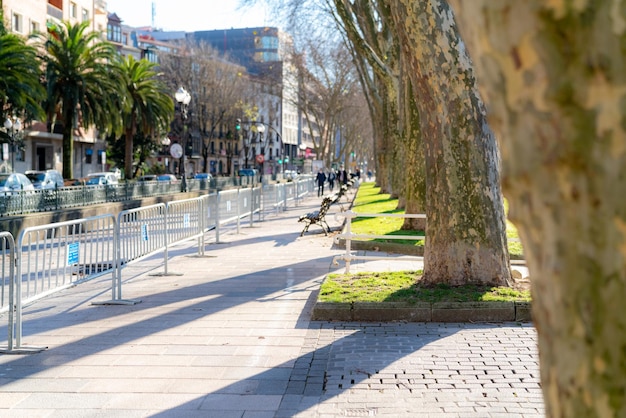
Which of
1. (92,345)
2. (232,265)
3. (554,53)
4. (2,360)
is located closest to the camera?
(554,53)

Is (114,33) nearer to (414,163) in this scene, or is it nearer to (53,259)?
(414,163)

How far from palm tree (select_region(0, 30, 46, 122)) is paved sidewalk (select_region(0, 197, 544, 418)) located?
23122mm

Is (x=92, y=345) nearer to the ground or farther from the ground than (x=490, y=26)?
nearer to the ground

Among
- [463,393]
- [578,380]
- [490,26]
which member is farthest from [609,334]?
[463,393]

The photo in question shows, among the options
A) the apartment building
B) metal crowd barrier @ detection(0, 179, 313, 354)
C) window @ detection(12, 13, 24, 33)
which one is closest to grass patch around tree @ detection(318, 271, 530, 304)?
metal crowd barrier @ detection(0, 179, 313, 354)

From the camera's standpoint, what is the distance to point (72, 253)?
8297 mm

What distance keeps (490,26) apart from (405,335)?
606 centimetres

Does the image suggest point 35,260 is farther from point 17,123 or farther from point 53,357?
point 17,123

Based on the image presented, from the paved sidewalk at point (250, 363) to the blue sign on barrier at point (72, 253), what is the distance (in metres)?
0.72

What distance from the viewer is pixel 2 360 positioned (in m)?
6.93

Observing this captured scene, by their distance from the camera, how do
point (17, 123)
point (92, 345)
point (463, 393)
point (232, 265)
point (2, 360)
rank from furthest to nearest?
point (17, 123) → point (232, 265) → point (92, 345) → point (2, 360) → point (463, 393)

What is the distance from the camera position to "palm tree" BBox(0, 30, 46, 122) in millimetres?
31094

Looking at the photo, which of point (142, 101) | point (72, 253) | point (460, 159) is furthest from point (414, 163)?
point (142, 101)

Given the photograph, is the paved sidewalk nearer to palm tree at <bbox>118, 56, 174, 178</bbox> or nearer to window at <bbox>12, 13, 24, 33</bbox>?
palm tree at <bbox>118, 56, 174, 178</bbox>
